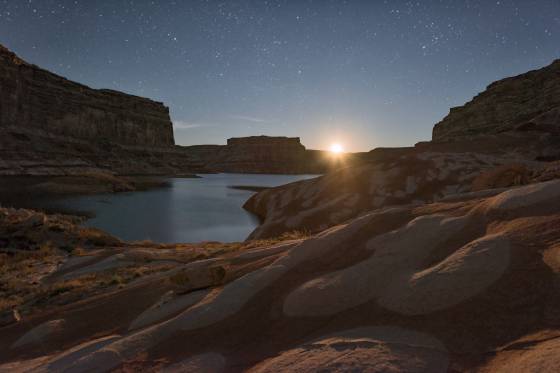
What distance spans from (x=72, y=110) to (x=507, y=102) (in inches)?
5475

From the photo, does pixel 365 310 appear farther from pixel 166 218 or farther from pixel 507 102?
pixel 507 102

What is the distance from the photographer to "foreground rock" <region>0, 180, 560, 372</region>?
340 cm

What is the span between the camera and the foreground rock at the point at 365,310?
3398 millimetres

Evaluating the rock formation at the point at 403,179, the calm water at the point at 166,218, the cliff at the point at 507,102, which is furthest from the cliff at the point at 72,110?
the cliff at the point at 507,102

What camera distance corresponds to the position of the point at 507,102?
8238 cm

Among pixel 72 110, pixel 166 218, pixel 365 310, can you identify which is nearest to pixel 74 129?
pixel 72 110

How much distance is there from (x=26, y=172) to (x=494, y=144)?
99.2 meters

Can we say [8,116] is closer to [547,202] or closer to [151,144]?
[151,144]

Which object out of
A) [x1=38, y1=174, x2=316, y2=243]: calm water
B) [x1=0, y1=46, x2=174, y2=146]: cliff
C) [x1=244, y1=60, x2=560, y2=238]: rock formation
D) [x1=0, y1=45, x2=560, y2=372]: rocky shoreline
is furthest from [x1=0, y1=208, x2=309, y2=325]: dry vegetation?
[x1=0, y1=46, x2=174, y2=146]: cliff

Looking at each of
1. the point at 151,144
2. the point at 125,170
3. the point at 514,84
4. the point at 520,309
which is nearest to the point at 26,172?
the point at 125,170

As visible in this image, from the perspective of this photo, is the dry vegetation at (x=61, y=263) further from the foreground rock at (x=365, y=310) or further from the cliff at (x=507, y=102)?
the cliff at (x=507, y=102)

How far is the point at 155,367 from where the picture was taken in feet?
15.0

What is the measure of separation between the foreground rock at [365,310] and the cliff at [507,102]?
73028 mm

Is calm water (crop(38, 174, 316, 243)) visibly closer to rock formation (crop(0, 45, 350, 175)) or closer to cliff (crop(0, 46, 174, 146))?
rock formation (crop(0, 45, 350, 175))
